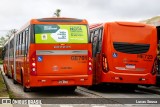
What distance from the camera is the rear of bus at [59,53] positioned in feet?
53.7

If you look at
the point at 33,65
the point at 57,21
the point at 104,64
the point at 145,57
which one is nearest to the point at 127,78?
the point at 104,64

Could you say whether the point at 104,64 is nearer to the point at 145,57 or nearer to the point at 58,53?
the point at 145,57

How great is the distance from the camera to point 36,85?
1627 centimetres

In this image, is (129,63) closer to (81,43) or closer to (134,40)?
(134,40)

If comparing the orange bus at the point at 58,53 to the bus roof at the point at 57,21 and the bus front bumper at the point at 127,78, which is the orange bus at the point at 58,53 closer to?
the bus roof at the point at 57,21

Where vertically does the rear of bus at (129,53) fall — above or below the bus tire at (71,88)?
above

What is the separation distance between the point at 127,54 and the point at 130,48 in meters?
0.29

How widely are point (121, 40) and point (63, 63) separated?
311cm

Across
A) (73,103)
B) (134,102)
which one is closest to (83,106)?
(73,103)


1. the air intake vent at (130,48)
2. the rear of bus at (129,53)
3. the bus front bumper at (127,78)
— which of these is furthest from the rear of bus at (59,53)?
the air intake vent at (130,48)

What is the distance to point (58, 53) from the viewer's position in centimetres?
1659

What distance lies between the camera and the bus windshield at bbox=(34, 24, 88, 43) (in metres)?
16.6

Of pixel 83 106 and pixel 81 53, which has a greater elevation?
pixel 81 53

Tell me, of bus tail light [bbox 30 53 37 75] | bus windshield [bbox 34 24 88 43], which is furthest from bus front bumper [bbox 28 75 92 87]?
bus windshield [bbox 34 24 88 43]
